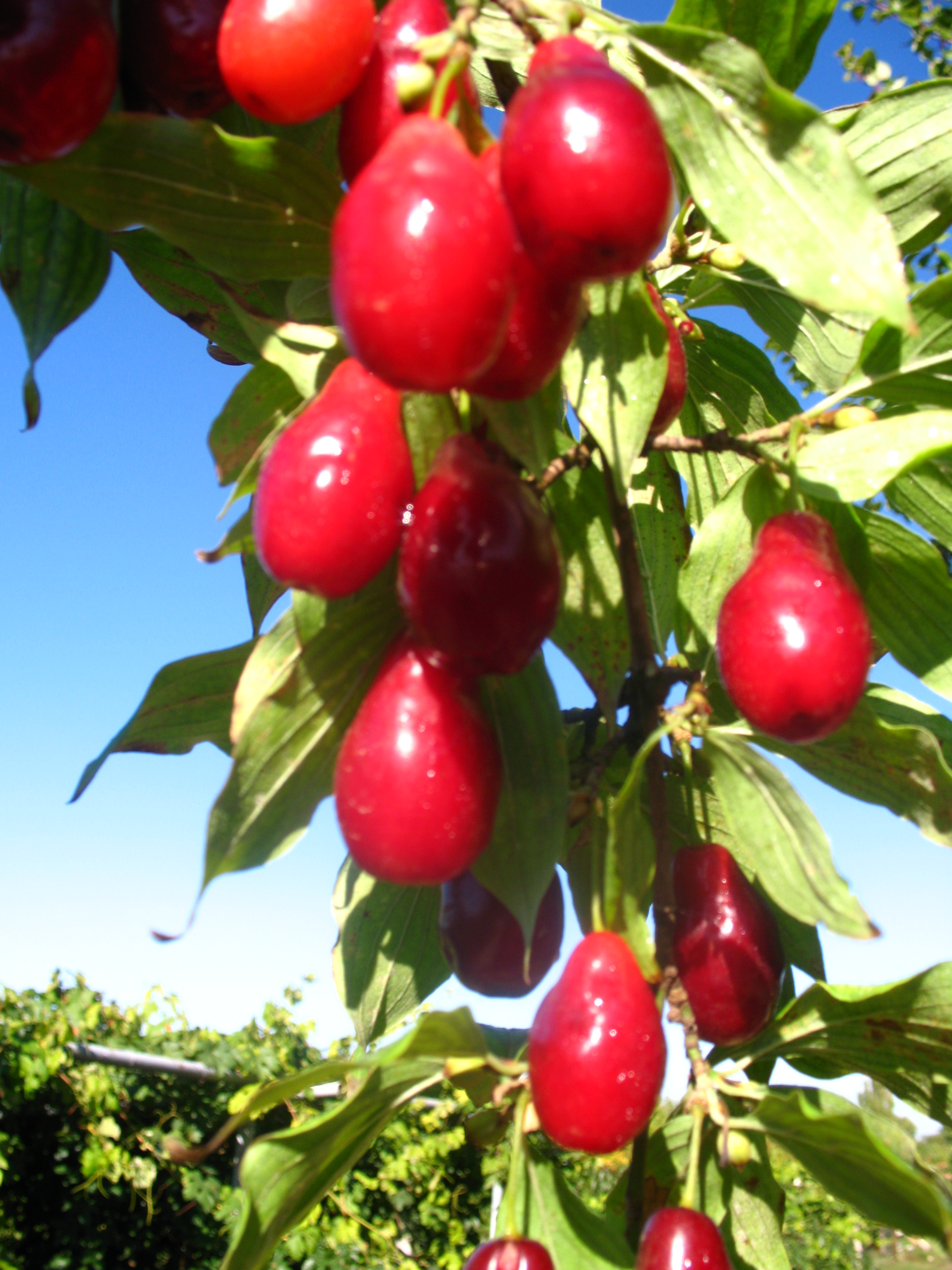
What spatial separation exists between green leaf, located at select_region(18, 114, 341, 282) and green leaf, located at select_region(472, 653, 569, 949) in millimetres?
354

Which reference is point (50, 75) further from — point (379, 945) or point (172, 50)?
point (379, 945)

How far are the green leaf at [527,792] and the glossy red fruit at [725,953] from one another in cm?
15

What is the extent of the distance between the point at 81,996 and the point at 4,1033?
435mm

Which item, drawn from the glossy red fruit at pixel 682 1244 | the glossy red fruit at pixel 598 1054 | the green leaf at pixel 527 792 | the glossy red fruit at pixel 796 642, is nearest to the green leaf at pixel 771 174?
the glossy red fruit at pixel 796 642

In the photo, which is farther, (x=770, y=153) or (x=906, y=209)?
(x=906, y=209)

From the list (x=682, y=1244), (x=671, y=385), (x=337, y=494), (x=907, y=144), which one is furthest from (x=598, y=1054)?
(x=907, y=144)

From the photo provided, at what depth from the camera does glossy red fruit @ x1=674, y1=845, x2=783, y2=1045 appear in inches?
31.5

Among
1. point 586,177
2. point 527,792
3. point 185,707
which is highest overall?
point 586,177

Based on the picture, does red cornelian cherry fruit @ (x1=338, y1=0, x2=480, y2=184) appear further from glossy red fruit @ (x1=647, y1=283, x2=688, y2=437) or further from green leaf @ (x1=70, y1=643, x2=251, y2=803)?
green leaf @ (x1=70, y1=643, x2=251, y2=803)

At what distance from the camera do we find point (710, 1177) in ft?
2.83

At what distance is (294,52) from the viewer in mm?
623

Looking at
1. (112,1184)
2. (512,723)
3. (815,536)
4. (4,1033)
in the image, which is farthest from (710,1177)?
(112,1184)

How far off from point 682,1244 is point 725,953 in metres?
0.20

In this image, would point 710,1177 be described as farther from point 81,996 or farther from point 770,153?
point 81,996
